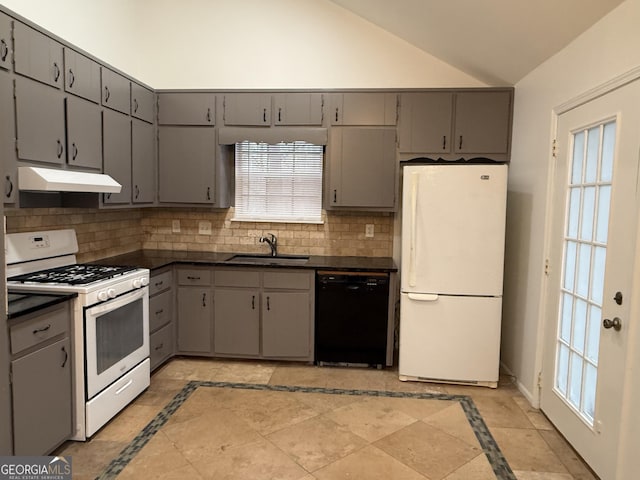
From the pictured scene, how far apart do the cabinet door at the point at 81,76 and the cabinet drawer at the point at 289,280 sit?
1.91 m

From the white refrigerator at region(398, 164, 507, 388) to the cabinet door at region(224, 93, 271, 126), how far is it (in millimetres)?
1435

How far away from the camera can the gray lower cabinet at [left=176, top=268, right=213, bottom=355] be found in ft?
12.4

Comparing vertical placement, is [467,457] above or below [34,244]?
below

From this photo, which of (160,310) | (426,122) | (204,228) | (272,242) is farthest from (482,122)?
(160,310)

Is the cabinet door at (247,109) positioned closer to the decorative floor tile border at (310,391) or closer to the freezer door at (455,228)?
the freezer door at (455,228)

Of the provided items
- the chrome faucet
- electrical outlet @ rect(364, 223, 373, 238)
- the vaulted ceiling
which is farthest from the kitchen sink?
the vaulted ceiling

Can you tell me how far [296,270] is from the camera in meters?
3.67

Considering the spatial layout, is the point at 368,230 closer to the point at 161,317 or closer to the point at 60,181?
the point at 161,317

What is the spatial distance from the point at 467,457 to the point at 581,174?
180 centimetres

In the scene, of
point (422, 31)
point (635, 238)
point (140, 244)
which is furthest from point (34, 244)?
point (635, 238)

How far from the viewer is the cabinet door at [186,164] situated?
3922mm

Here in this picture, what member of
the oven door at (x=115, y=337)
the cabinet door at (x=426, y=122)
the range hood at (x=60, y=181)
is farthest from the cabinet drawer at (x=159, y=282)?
the cabinet door at (x=426, y=122)

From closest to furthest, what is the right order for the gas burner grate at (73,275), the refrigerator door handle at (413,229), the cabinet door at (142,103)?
the gas burner grate at (73,275)
the refrigerator door handle at (413,229)
the cabinet door at (142,103)

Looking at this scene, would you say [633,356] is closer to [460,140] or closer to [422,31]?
[460,140]
